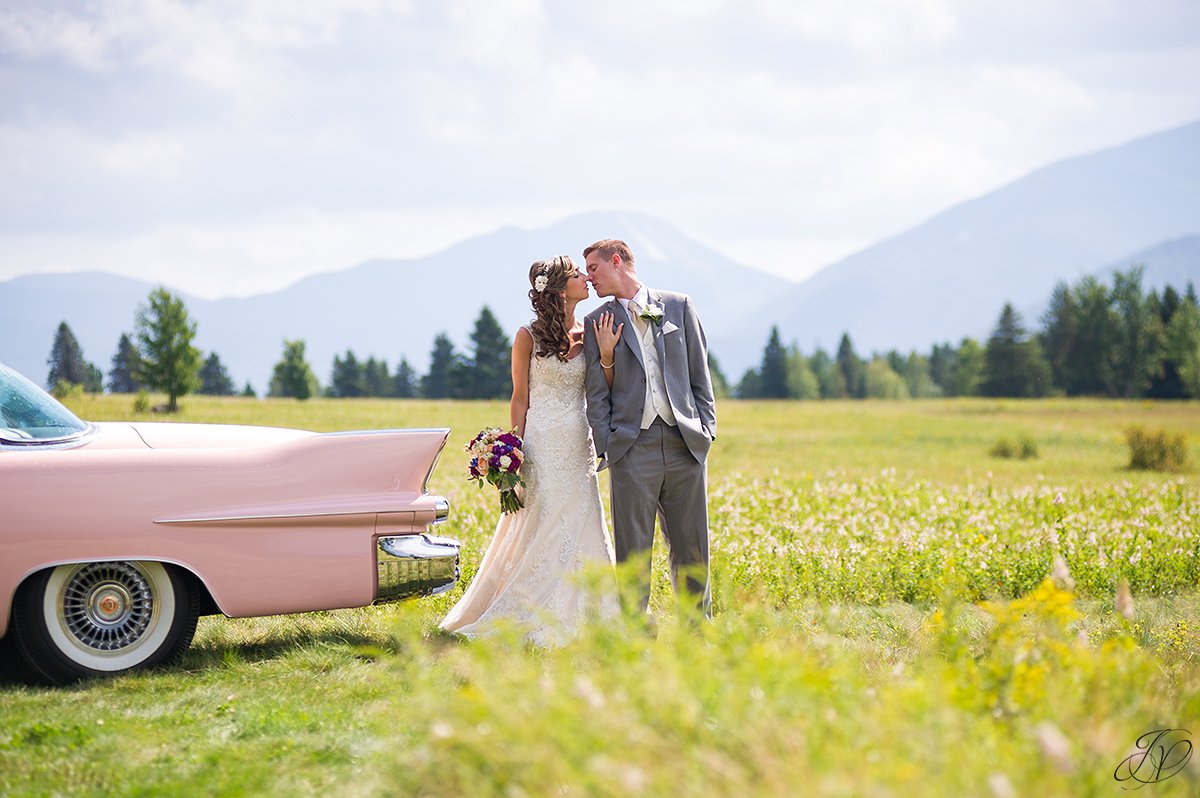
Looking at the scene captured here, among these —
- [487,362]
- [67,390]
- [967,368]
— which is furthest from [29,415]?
[967,368]

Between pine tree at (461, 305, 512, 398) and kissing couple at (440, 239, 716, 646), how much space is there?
228ft

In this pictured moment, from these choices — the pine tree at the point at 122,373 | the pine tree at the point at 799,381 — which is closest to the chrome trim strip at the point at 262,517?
the pine tree at the point at 122,373

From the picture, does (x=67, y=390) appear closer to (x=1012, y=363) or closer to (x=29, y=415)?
(x=29, y=415)

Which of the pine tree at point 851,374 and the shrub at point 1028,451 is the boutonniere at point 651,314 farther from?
the pine tree at point 851,374

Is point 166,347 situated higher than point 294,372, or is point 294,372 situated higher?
point 166,347

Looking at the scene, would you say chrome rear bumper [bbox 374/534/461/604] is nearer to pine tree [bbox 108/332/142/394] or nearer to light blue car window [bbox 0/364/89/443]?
light blue car window [bbox 0/364/89/443]

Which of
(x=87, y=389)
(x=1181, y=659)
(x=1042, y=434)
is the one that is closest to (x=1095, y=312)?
(x=1042, y=434)

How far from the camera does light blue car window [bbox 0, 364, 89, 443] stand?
534 cm

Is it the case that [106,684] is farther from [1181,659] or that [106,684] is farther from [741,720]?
[1181,659]

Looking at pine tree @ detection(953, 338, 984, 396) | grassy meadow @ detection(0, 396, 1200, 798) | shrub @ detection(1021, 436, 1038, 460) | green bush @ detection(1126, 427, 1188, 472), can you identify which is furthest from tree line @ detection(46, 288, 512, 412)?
pine tree @ detection(953, 338, 984, 396)

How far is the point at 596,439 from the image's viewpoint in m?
6.18

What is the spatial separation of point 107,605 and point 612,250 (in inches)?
136

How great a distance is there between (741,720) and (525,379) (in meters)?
3.83

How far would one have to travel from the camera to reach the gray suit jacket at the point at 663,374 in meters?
6.08
